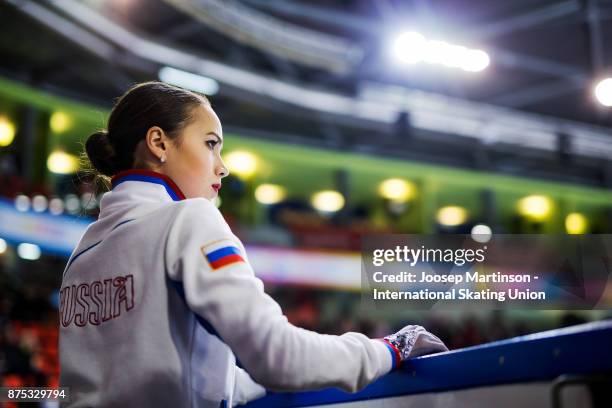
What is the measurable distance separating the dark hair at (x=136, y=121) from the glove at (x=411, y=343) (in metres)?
0.50

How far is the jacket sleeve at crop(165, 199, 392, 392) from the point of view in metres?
0.95

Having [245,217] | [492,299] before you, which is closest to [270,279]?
[245,217]

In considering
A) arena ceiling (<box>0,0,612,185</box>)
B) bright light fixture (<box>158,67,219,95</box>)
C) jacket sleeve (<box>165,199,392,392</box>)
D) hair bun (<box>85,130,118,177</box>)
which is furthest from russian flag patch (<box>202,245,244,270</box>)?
bright light fixture (<box>158,67,219,95</box>)

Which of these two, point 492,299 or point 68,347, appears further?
point 492,299

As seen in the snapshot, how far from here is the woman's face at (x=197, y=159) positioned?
1.24 metres

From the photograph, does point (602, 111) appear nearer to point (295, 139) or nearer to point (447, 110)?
point (447, 110)

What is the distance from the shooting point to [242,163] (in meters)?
13.1

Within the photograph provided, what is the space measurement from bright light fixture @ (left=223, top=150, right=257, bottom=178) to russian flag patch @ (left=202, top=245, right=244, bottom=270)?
38.7 feet

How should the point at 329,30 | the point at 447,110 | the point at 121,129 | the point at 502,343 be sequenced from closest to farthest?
1. the point at 502,343
2. the point at 121,129
3. the point at 329,30
4. the point at 447,110

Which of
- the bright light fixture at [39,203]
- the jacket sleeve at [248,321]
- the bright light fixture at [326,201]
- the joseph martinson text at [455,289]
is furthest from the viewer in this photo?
the bright light fixture at [326,201]

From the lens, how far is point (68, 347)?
118 centimetres

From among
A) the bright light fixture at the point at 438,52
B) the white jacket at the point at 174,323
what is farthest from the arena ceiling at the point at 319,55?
the white jacket at the point at 174,323

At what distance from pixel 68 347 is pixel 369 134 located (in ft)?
40.9

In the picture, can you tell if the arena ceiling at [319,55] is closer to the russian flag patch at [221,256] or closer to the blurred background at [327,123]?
the blurred background at [327,123]
